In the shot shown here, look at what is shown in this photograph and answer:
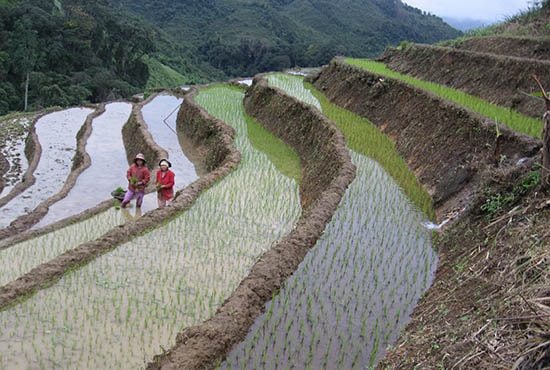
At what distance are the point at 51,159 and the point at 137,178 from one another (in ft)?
23.6

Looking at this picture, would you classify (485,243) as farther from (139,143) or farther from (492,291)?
(139,143)

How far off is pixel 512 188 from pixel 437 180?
7.54 ft

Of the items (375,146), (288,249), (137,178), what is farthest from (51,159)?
(288,249)

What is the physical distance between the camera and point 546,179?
4344 millimetres

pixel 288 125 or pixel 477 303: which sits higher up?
pixel 288 125

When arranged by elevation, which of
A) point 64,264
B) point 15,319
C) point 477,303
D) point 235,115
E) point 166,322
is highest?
point 235,115

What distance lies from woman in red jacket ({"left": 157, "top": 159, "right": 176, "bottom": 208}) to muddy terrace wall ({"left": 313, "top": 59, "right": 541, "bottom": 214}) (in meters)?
3.97

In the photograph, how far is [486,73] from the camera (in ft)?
36.5

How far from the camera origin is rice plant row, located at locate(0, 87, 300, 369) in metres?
3.80

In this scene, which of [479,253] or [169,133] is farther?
[169,133]

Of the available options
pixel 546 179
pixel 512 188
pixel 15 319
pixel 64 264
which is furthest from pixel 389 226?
pixel 15 319

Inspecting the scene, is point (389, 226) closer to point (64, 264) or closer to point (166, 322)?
point (166, 322)

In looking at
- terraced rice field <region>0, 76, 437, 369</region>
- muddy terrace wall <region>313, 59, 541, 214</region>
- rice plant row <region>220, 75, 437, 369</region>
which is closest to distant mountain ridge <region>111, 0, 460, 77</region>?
muddy terrace wall <region>313, 59, 541, 214</region>

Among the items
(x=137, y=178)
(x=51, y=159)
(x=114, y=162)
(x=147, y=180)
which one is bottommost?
(x=147, y=180)
